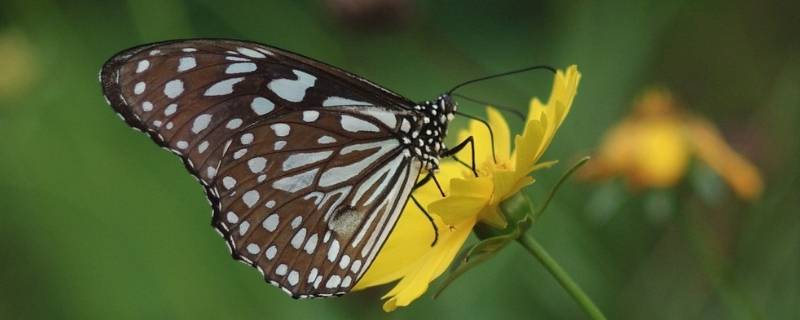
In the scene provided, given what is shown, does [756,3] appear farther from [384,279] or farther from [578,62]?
[384,279]

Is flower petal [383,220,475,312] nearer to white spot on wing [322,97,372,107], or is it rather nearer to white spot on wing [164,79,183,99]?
white spot on wing [322,97,372,107]

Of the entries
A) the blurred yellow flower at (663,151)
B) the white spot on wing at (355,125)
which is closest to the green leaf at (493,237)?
the white spot on wing at (355,125)

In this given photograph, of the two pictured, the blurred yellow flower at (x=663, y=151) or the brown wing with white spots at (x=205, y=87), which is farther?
the blurred yellow flower at (x=663, y=151)

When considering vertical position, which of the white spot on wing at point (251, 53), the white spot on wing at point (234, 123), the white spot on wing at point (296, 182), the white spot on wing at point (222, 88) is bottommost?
the white spot on wing at point (296, 182)

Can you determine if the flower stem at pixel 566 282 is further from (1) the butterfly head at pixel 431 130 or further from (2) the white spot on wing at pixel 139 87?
(2) the white spot on wing at pixel 139 87

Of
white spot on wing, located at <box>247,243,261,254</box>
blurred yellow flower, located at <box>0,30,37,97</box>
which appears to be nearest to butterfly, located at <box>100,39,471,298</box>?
white spot on wing, located at <box>247,243,261,254</box>

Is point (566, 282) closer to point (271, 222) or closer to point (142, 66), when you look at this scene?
point (271, 222)

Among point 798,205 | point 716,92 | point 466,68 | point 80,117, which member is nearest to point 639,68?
point 716,92
